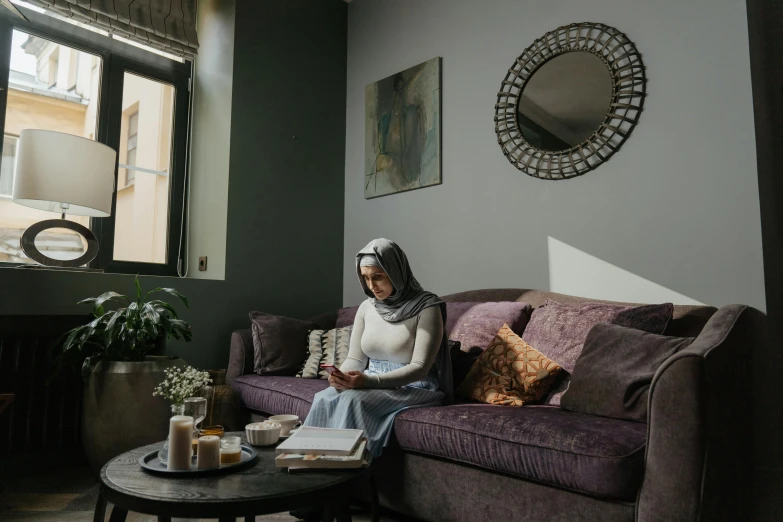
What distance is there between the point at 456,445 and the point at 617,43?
A: 2.02 meters

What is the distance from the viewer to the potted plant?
7.84ft

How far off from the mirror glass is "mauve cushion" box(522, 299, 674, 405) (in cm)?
89

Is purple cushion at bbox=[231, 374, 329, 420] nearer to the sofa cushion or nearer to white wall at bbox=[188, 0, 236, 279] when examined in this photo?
the sofa cushion

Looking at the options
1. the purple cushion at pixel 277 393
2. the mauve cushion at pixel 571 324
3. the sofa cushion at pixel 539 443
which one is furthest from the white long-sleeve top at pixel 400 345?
the mauve cushion at pixel 571 324

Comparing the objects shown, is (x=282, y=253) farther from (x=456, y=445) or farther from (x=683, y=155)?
(x=683, y=155)

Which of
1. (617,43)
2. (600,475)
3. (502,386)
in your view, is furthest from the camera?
(617,43)

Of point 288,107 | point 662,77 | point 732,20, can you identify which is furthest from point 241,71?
point 732,20

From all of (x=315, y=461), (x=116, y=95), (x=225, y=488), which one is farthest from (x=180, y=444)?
(x=116, y=95)

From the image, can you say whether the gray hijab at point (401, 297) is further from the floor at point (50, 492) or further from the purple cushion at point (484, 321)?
the floor at point (50, 492)

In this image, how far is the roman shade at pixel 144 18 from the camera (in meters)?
3.10

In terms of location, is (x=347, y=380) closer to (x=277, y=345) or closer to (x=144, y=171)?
(x=277, y=345)

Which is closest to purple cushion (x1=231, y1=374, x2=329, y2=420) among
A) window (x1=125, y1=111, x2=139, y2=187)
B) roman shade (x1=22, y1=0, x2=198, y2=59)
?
window (x1=125, y1=111, x2=139, y2=187)

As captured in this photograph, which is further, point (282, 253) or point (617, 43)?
point (282, 253)

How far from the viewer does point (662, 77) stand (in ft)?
8.16
